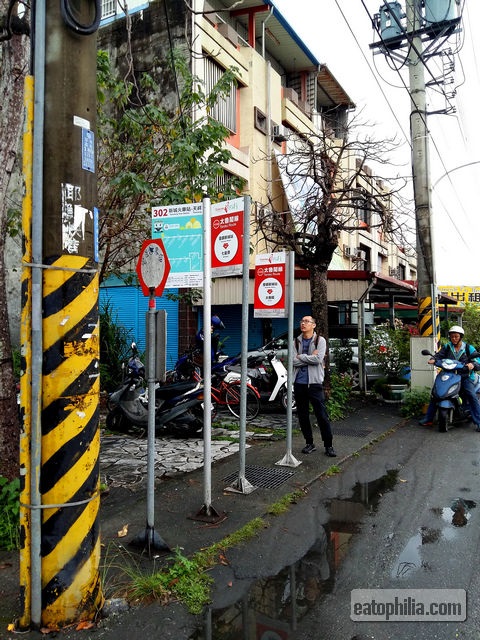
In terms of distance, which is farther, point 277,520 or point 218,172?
point 218,172

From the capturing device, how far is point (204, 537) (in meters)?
4.45

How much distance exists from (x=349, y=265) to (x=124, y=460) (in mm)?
19297

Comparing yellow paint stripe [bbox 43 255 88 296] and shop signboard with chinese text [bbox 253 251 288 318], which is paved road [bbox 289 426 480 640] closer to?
shop signboard with chinese text [bbox 253 251 288 318]

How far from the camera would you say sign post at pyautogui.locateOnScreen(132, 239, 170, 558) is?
13.4 ft

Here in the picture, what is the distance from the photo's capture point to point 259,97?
17.8m

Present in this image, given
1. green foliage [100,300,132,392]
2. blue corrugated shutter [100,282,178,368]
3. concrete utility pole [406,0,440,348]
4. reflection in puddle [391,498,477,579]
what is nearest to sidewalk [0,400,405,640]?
reflection in puddle [391,498,477,579]

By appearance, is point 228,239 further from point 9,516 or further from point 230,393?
point 230,393

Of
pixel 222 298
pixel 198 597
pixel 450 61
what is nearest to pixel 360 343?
pixel 222 298

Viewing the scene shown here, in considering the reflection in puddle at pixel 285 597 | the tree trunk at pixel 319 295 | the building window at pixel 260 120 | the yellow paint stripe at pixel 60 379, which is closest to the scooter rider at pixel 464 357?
the tree trunk at pixel 319 295

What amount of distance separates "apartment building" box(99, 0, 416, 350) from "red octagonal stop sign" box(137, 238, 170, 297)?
7.30 metres

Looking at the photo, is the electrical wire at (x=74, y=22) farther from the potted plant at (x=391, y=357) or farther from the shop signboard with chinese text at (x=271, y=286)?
the potted plant at (x=391, y=357)

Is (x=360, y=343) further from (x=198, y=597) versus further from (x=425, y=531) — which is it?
(x=198, y=597)

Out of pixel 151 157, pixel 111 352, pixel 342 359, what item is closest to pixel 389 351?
pixel 342 359

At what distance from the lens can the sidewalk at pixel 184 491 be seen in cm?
389
